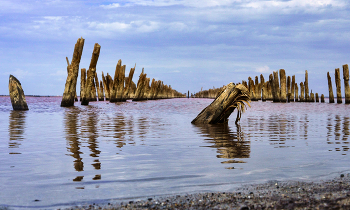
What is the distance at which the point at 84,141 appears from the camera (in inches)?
230

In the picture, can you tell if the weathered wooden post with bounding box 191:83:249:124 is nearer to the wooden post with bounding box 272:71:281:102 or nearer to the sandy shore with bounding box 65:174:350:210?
the sandy shore with bounding box 65:174:350:210

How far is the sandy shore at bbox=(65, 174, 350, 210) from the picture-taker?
2.30 metres

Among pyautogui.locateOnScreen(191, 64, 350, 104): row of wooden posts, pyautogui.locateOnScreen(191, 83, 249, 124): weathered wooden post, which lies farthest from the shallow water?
pyautogui.locateOnScreen(191, 64, 350, 104): row of wooden posts

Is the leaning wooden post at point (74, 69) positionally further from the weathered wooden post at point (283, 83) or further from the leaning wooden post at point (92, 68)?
the weathered wooden post at point (283, 83)

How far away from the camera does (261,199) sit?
2453 millimetres

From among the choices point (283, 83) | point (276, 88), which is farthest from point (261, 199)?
point (276, 88)

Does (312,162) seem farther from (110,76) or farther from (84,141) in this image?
(110,76)

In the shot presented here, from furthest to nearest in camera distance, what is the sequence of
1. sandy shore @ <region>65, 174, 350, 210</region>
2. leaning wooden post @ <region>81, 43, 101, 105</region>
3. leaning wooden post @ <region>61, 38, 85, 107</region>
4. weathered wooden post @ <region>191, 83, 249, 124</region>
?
leaning wooden post @ <region>81, 43, 101, 105</region>, leaning wooden post @ <region>61, 38, 85, 107</region>, weathered wooden post @ <region>191, 83, 249, 124</region>, sandy shore @ <region>65, 174, 350, 210</region>

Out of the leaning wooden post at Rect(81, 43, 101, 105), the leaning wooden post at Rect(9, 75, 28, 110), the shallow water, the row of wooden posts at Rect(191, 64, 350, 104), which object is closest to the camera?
the shallow water

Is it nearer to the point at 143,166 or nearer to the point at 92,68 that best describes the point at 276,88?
the point at 92,68

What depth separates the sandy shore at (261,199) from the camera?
2303 millimetres

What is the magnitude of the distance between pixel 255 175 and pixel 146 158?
4.79ft

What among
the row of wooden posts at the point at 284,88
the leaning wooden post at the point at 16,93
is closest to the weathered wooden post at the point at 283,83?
the row of wooden posts at the point at 284,88

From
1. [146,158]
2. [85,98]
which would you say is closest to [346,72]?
[85,98]
